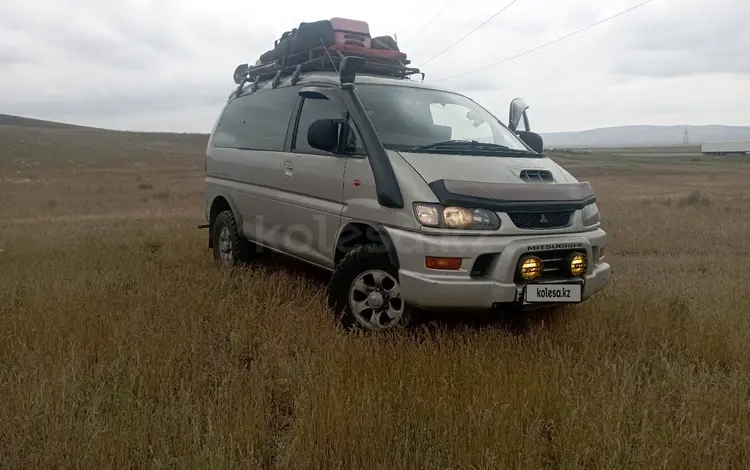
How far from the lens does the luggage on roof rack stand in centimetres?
596

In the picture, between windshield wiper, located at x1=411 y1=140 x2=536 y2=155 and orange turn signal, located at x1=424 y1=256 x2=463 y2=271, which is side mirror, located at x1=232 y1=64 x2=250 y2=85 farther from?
orange turn signal, located at x1=424 y1=256 x2=463 y2=271

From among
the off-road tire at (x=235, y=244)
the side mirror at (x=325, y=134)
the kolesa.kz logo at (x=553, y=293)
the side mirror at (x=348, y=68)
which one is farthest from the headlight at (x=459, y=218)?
the off-road tire at (x=235, y=244)

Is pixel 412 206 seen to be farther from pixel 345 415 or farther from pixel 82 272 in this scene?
pixel 82 272

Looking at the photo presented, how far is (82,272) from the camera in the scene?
6.00 meters

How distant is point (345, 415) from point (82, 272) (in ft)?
13.9

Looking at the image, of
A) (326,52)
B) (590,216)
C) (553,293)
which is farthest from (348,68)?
(553,293)

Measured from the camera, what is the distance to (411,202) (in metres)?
4.00

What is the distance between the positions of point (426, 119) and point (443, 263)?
64.8 inches

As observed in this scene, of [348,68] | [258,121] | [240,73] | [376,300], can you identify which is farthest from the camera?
[240,73]

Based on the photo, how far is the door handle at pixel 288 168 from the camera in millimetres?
5305

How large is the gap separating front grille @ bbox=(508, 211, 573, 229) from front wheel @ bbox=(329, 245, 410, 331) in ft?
2.99

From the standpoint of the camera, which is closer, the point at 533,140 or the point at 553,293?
the point at 553,293

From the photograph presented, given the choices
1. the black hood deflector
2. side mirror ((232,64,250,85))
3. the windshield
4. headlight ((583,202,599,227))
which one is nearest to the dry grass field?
headlight ((583,202,599,227))

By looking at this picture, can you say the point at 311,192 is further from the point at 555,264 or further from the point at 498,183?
the point at 555,264
